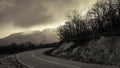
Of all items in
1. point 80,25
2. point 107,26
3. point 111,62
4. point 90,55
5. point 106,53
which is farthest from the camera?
point 80,25

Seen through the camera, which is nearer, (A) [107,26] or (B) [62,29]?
(A) [107,26]

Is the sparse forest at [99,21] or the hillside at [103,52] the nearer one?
the hillside at [103,52]

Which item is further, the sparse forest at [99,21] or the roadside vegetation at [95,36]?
the sparse forest at [99,21]

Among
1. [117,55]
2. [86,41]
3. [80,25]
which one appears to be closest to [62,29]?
[80,25]

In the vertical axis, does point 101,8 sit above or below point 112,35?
above

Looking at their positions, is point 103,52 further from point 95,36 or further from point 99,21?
point 99,21

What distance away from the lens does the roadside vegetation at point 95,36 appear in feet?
93.4

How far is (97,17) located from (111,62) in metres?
46.5

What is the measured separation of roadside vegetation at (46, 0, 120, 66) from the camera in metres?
28.5

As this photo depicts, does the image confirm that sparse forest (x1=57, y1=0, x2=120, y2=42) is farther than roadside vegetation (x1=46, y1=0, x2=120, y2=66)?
Yes

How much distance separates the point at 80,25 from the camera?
8756cm

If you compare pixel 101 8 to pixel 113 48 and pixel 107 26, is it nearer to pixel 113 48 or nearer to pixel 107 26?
pixel 107 26

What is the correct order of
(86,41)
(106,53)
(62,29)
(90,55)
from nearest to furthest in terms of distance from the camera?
(106,53) < (90,55) < (86,41) < (62,29)

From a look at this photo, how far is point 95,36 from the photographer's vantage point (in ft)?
127
